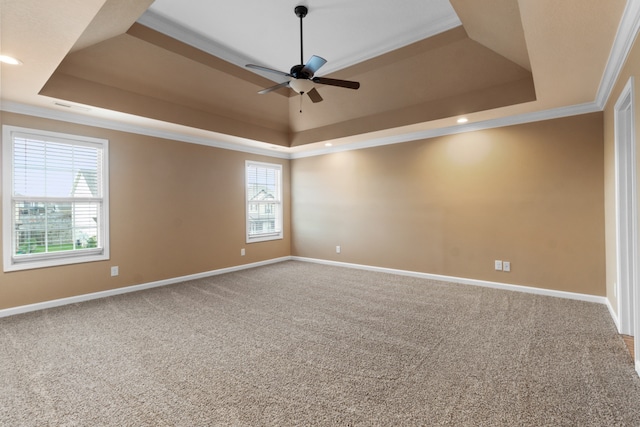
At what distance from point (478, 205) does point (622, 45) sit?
2.54 meters

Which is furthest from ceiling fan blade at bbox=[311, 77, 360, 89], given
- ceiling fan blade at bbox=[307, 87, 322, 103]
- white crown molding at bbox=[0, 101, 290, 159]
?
white crown molding at bbox=[0, 101, 290, 159]

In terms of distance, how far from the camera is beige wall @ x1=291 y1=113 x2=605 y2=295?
3.78 meters

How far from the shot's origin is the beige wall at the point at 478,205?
3.78 meters

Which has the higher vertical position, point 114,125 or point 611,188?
point 114,125

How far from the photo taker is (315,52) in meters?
3.94

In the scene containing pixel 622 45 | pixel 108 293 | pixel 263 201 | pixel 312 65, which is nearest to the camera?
pixel 622 45

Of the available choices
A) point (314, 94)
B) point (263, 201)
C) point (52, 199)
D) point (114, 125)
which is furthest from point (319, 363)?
point (263, 201)

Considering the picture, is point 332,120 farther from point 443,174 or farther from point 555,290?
point 555,290

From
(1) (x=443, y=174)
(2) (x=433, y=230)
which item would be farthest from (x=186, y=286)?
(1) (x=443, y=174)

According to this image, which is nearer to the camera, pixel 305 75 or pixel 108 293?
pixel 305 75

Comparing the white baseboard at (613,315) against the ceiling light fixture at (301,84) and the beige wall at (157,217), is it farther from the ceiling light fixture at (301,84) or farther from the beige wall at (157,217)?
the beige wall at (157,217)

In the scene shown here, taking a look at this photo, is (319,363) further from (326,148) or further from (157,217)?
(326,148)

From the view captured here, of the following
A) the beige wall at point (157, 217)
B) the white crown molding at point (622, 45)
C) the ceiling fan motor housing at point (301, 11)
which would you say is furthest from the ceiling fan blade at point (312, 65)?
the beige wall at point (157, 217)

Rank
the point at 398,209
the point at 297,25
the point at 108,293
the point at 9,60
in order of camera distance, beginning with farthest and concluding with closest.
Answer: the point at 398,209
the point at 108,293
the point at 297,25
the point at 9,60
